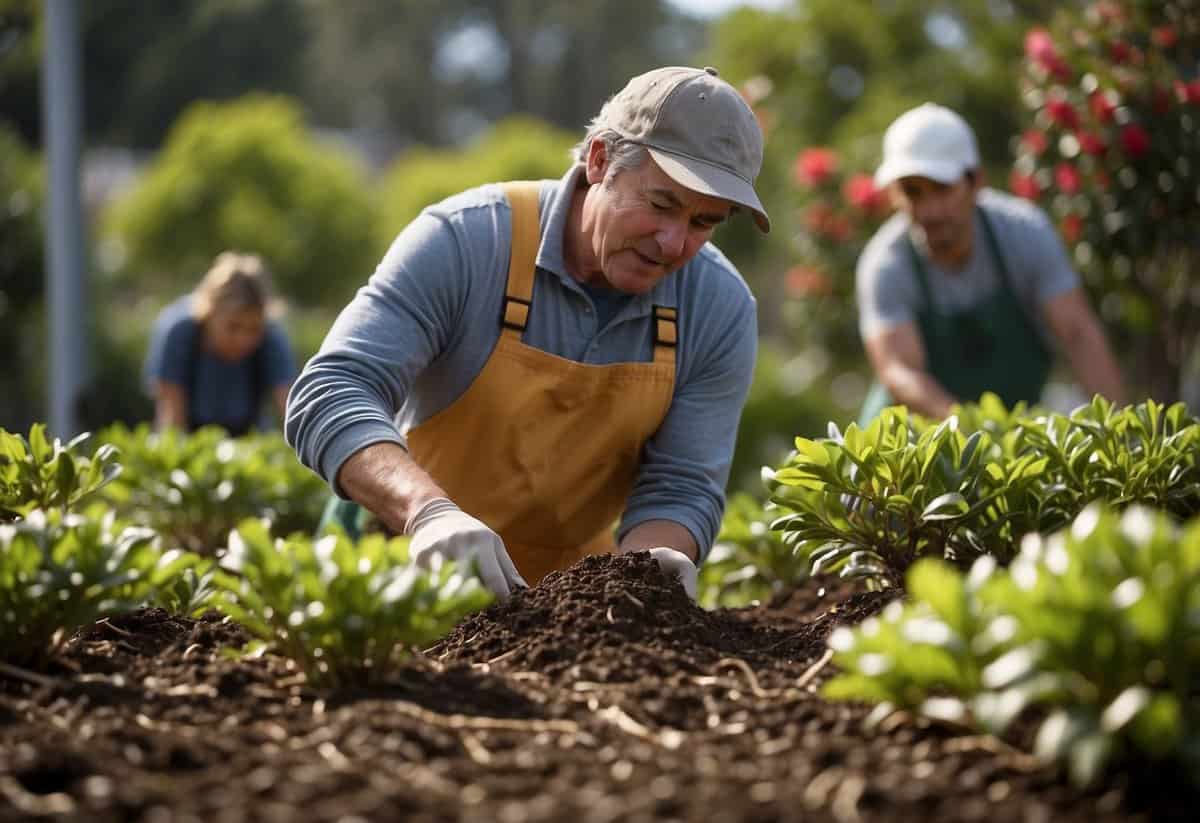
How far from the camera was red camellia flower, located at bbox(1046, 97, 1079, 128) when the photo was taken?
650cm

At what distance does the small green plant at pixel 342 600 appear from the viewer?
244 cm

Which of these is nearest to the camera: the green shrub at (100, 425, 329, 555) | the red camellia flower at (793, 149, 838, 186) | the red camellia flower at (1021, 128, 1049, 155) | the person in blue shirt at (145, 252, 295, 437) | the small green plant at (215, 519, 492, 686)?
the small green plant at (215, 519, 492, 686)

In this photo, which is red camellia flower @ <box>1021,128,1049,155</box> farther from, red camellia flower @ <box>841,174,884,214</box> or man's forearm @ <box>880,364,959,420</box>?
man's forearm @ <box>880,364,959,420</box>

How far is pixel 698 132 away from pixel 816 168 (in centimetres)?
648

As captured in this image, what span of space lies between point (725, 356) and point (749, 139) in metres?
0.65

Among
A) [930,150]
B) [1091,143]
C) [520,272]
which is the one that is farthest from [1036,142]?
[520,272]

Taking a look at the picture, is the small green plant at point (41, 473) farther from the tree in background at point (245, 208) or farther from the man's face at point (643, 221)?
the tree in background at point (245, 208)

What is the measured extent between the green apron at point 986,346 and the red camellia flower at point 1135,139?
1150mm

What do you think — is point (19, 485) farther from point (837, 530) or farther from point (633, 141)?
point (837, 530)

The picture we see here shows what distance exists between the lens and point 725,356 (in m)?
3.85

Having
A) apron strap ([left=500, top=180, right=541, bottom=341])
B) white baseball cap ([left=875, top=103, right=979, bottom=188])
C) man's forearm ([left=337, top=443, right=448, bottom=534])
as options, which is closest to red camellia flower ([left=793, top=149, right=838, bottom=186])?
white baseball cap ([left=875, top=103, right=979, bottom=188])

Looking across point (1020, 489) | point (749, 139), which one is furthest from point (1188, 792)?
point (749, 139)

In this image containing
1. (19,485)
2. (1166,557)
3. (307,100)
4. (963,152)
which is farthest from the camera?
(307,100)

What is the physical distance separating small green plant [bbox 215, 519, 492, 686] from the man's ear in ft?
4.26
